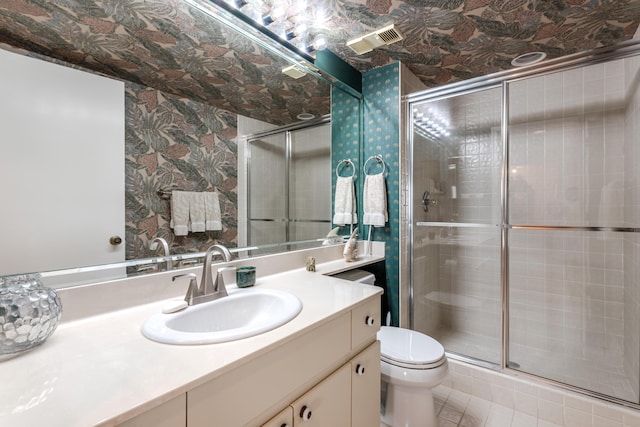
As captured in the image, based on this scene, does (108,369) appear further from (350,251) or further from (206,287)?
(350,251)

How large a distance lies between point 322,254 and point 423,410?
3.23 feet

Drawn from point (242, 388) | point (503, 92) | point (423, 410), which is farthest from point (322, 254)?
point (503, 92)

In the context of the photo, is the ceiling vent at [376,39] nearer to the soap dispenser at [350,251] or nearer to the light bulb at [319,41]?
the light bulb at [319,41]

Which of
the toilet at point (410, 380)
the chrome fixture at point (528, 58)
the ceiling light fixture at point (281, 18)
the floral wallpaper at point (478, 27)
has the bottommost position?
the toilet at point (410, 380)

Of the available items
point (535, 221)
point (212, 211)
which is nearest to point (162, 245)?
point (212, 211)

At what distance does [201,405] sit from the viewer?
23.8 inches

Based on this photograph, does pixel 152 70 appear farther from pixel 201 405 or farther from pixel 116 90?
pixel 201 405

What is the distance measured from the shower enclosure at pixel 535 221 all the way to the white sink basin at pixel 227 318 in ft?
4.49

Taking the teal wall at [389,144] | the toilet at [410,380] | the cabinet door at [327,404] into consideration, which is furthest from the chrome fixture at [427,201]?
the cabinet door at [327,404]

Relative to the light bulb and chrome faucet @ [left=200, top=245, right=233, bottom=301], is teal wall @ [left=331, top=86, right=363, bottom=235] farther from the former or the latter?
chrome faucet @ [left=200, top=245, right=233, bottom=301]

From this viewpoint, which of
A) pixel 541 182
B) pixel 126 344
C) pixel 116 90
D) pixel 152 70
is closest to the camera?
pixel 126 344

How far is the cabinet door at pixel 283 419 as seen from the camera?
76 cm

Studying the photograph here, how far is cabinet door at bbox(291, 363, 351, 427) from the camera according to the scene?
0.85 meters

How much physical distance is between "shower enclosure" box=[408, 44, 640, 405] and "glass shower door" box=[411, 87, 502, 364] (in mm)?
11
